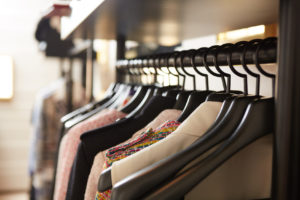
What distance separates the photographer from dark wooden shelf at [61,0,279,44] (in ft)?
2.44

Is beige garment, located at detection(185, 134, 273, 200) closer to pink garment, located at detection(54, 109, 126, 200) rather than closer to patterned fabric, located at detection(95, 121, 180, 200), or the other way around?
patterned fabric, located at detection(95, 121, 180, 200)

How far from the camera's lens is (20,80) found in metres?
3.97

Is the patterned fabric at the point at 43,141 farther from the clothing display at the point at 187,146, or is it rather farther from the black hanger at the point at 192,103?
the black hanger at the point at 192,103

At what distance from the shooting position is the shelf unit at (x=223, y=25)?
42 centimetres

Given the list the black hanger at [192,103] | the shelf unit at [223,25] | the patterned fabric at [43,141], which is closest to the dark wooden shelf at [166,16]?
the shelf unit at [223,25]

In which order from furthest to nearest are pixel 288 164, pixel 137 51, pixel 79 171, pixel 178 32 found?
pixel 137 51 → pixel 178 32 → pixel 79 171 → pixel 288 164

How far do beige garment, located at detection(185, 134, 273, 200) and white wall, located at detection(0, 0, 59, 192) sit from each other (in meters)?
3.57

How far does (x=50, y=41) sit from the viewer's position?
2.38 metres

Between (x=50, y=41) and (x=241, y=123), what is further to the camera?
(x=50, y=41)

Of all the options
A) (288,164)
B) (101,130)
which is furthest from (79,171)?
(288,164)

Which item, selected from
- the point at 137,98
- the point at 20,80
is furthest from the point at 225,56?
the point at 20,80

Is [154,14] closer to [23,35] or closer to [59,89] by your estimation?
[59,89]

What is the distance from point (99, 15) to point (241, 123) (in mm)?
585

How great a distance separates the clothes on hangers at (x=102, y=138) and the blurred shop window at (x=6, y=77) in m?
3.32
